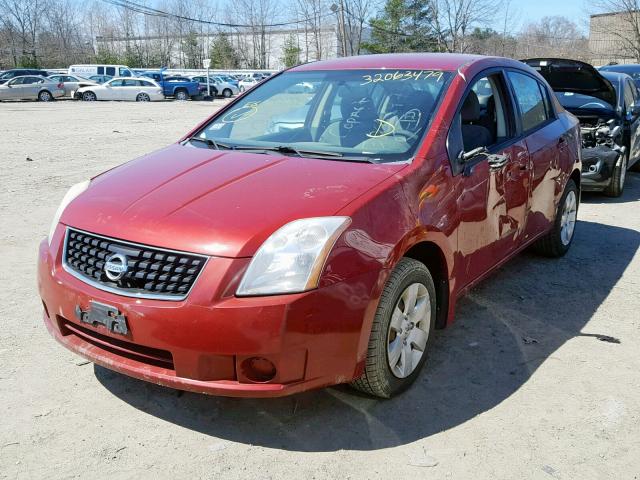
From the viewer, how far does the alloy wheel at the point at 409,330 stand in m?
3.03

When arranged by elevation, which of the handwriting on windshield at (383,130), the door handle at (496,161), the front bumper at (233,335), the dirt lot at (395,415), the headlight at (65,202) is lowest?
the dirt lot at (395,415)

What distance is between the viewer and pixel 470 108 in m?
3.81

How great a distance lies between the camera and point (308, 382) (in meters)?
2.68

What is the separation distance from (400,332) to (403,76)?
170cm

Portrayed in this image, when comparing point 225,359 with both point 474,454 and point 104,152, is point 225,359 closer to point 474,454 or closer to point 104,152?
point 474,454

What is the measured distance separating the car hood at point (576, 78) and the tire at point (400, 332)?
245 inches

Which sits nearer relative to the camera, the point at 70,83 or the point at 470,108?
the point at 470,108

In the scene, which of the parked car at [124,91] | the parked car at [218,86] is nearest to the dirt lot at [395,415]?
the parked car at [124,91]

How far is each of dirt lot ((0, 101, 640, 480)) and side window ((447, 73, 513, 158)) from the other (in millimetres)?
1212

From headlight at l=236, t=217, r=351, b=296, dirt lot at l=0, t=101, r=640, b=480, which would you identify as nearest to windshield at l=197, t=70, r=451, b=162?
headlight at l=236, t=217, r=351, b=296

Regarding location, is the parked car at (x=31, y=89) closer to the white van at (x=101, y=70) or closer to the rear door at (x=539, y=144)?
the white van at (x=101, y=70)

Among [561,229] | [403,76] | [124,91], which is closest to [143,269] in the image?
[403,76]

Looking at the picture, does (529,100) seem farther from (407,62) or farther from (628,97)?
(628,97)

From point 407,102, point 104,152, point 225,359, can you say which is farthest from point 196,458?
point 104,152
